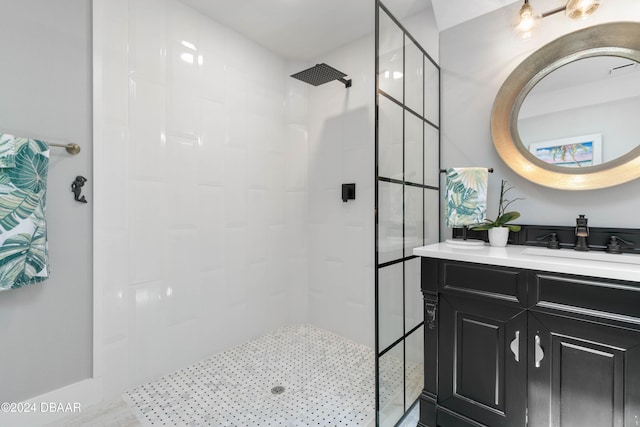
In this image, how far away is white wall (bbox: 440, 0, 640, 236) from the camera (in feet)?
4.69

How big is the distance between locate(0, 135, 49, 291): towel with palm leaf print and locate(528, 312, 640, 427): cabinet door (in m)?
2.25

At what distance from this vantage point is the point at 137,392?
1789 millimetres

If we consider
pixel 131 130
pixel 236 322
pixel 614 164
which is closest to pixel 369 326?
pixel 236 322

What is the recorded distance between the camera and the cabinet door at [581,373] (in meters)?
1.04

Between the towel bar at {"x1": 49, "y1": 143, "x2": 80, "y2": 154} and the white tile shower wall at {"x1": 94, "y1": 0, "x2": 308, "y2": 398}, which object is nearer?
the towel bar at {"x1": 49, "y1": 143, "x2": 80, "y2": 154}

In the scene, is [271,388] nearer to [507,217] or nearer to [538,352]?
[538,352]

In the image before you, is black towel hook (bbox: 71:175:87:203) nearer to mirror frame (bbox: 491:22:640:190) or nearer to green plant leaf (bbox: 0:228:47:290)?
green plant leaf (bbox: 0:228:47:290)

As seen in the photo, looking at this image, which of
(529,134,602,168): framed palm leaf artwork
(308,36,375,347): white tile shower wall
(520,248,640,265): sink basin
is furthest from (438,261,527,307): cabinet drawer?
(308,36,375,347): white tile shower wall

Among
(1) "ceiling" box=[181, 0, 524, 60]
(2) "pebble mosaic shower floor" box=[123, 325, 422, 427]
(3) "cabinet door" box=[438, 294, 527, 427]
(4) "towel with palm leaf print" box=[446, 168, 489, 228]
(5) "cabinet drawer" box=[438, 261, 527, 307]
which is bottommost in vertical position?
(2) "pebble mosaic shower floor" box=[123, 325, 422, 427]

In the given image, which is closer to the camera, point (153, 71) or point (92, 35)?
point (92, 35)

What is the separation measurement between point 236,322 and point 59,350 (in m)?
1.10

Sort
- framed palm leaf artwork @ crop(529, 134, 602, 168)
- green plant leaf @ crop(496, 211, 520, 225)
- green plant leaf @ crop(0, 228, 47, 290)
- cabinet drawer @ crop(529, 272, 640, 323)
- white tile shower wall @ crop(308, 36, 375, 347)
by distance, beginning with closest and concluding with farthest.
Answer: cabinet drawer @ crop(529, 272, 640, 323) < green plant leaf @ crop(0, 228, 47, 290) < framed palm leaf artwork @ crop(529, 134, 602, 168) < green plant leaf @ crop(496, 211, 520, 225) < white tile shower wall @ crop(308, 36, 375, 347)

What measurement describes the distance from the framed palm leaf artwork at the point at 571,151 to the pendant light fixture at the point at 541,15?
610mm

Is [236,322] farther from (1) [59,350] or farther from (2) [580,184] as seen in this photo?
(2) [580,184]
